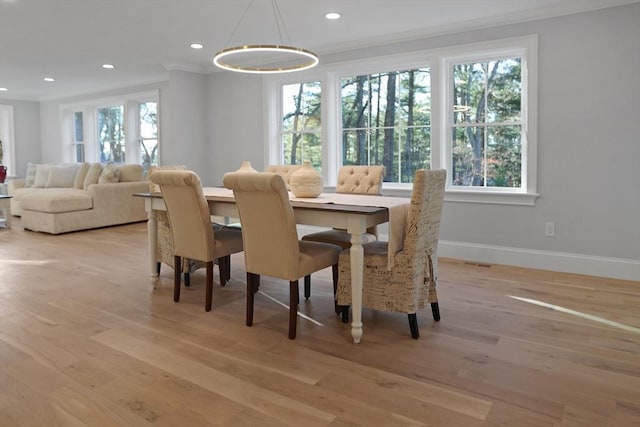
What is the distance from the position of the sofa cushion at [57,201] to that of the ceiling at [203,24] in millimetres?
1776

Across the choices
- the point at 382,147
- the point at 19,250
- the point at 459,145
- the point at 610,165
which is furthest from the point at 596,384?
the point at 19,250

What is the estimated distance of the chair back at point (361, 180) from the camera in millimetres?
3863

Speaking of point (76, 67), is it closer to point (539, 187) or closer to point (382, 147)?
point (382, 147)

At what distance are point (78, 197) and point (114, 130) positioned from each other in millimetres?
2642

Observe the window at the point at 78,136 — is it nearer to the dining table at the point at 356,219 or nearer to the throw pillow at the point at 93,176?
the throw pillow at the point at 93,176

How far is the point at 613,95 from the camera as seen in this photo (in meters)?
3.90

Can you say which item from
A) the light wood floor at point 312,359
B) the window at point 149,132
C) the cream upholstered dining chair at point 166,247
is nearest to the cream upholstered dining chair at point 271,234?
the light wood floor at point 312,359

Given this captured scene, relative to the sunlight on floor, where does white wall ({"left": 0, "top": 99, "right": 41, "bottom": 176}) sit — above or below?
above

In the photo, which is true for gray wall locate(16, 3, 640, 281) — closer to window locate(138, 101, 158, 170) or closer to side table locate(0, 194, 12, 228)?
window locate(138, 101, 158, 170)

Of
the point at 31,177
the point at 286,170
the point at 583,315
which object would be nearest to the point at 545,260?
the point at 583,315

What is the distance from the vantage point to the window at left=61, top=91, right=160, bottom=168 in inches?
316

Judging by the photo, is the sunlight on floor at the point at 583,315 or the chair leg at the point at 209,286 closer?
the sunlight on floor at the point at 583,315

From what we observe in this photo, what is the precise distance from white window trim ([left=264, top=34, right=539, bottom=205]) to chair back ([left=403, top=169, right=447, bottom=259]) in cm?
198

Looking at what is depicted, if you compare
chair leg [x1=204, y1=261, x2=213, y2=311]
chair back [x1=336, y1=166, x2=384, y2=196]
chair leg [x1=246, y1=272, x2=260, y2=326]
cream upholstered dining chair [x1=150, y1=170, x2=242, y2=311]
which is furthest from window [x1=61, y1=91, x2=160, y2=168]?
chair leg [x1=246, y1=272, x2=260, y2=326]
